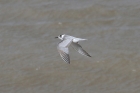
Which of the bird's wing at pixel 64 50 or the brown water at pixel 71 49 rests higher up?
the bird's wing at pixel 64 50

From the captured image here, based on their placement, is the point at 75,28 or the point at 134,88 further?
the point at 75,28

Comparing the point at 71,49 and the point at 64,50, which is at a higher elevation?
the point at 64,50

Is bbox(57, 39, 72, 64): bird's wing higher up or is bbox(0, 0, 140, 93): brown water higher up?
bbox(57, 39, 72, 64): bird's wing

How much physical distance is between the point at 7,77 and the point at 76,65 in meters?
1.91

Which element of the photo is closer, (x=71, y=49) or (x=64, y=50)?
(x=64, y=50)

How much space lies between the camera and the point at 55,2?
1544 cm

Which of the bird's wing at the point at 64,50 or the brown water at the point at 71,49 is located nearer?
the bird's wing at the point at 64,50

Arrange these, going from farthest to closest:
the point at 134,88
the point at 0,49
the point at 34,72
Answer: the point at 0,49 < the point at 34,72 < the point at 134,88

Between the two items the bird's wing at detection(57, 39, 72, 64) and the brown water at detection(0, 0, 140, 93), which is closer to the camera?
the bird's wing at detection(57, 39, 72, 64)

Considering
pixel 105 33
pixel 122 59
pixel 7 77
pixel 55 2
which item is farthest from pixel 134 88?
pixel 55 2

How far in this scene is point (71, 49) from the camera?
43.9ft

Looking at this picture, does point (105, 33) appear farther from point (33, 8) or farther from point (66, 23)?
point (33, 8)

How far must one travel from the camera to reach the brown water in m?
12.2

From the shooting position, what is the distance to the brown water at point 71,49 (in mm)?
12227
